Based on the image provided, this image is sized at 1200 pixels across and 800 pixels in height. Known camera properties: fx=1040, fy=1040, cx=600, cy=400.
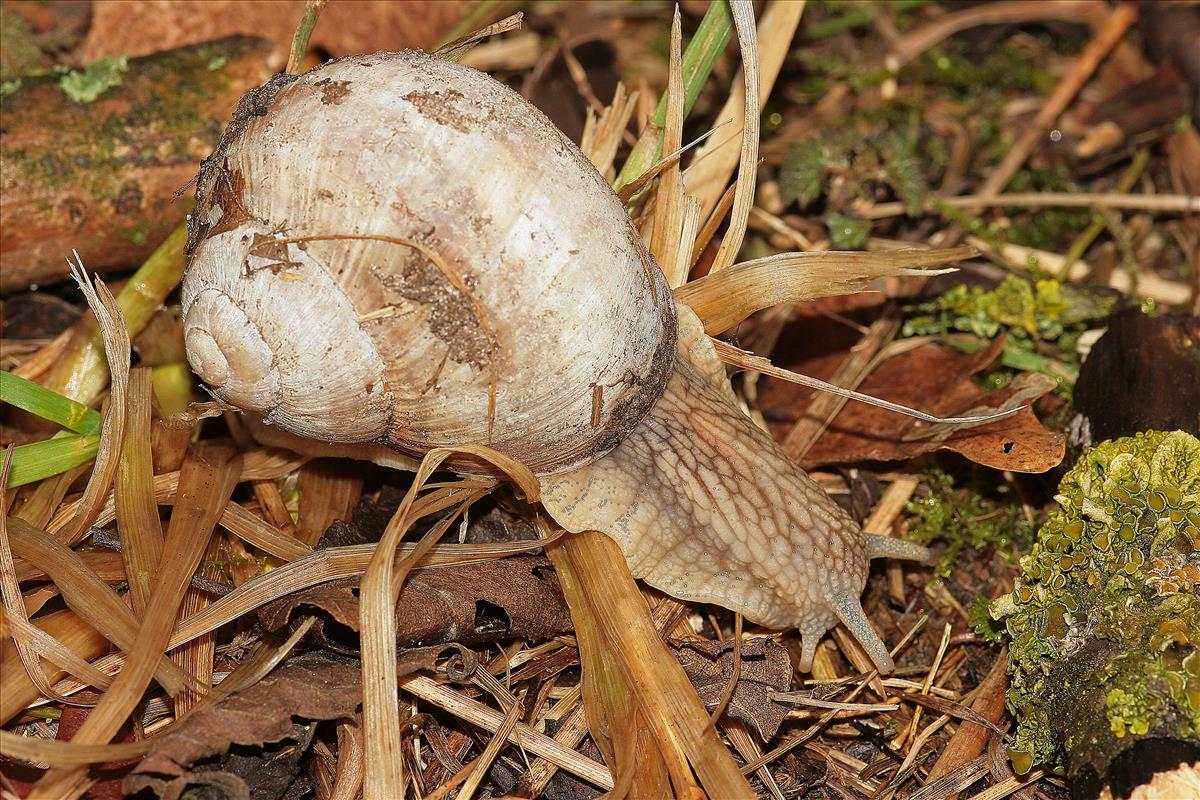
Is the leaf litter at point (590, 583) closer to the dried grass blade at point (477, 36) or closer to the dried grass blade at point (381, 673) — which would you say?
the dried grass blade at point (381, 673)

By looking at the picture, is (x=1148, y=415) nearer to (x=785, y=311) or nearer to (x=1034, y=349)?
(x=1034, y=349)

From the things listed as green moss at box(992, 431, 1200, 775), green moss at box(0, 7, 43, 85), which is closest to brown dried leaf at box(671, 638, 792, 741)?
green moss at box(992, 431, 1200, 775)

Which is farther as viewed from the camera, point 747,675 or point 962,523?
point 962,523

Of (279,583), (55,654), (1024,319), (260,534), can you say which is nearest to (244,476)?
(260,534)

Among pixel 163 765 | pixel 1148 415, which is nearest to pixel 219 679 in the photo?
pixel 163 765

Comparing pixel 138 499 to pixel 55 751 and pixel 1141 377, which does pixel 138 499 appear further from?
pixel 1141 377

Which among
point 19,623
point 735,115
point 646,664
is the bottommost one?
point 646,664

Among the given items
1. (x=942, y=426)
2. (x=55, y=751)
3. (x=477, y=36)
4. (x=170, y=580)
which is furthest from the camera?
(x=942, y=426)
